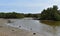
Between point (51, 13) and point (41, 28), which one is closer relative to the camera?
point (41, 28)

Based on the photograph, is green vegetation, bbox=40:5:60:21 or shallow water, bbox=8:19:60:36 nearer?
shallow water, bbox=8:19:60:36

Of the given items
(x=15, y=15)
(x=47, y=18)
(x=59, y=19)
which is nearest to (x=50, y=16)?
(x=47, y=18)

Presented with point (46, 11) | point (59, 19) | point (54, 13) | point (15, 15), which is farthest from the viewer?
point (15, 15)

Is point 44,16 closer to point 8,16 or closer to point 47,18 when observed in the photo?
point 47,18

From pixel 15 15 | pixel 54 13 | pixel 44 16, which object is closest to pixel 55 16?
pixel 54 13

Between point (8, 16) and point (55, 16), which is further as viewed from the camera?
point (8, 16)

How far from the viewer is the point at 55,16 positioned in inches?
3216

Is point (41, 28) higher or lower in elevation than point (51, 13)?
higher

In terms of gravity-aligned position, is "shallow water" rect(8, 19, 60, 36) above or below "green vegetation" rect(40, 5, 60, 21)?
above

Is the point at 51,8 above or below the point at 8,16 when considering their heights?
above

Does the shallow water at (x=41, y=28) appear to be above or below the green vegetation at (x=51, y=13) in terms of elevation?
above

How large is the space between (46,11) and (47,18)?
208 inches

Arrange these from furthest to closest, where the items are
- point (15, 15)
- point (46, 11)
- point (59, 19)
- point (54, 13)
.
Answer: point (15, 15) < point (46, 11) < point (54, 13) < point (59, 19)

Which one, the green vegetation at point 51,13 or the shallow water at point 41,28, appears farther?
the green vegetation at point 51,13
